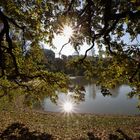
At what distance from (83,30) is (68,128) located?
323 inches

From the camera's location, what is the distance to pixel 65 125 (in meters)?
20.5

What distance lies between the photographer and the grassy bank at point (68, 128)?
56.1 feet

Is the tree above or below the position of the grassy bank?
above

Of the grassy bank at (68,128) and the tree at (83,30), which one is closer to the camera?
the tree at (83,30)

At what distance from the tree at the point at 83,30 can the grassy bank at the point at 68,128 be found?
3275mm

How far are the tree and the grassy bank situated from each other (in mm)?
3275

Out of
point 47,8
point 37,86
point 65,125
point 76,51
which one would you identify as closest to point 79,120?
point 65,125

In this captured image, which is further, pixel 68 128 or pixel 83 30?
pixel 68 128

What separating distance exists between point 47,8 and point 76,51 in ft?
8.01

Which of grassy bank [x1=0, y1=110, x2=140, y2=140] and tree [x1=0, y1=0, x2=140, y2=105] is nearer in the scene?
tree [x1=0, y1=0, x2=140, y2=105]

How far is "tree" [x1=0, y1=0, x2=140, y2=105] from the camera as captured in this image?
12.3 meters

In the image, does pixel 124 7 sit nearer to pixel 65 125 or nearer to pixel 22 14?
pixel 22 14

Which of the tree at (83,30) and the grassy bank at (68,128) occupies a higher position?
the tree at (83,30)

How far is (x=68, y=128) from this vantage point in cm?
1945
